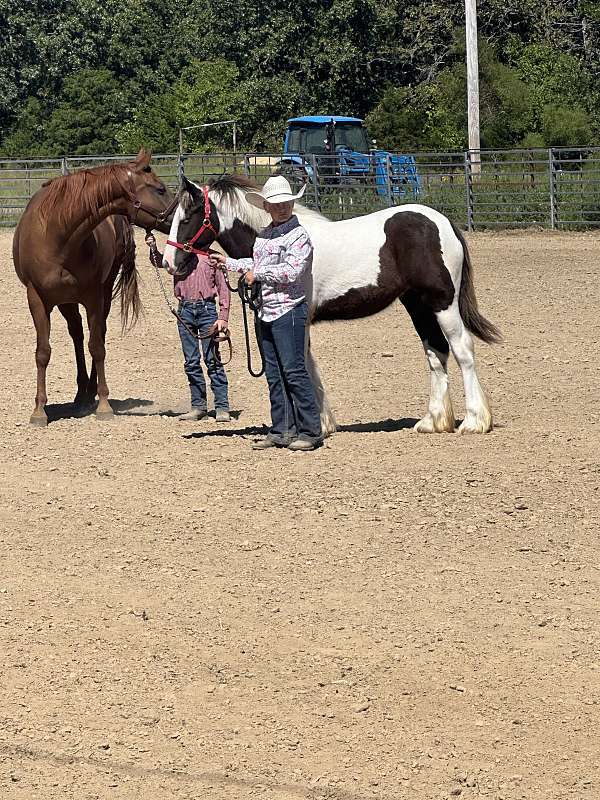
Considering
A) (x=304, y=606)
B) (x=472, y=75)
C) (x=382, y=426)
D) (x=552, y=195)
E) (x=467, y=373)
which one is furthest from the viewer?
(x=472, y=75)

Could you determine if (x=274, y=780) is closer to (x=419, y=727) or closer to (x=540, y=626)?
(x=419, y=727)

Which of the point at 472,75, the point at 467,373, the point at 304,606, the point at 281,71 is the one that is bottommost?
the point at 304,606

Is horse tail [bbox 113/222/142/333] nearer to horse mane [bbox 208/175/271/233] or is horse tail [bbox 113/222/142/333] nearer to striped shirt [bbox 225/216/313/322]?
horse mane [bbox 208/175/271/233]

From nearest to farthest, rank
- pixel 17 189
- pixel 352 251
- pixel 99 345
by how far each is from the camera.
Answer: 1. pixel 352 251
2. pixel 99 345
3. pixel 17 189

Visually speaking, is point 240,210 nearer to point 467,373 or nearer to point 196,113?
point 467,373

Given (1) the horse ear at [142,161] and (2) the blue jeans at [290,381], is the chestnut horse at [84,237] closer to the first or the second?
(1) the horse ear at [142,161]

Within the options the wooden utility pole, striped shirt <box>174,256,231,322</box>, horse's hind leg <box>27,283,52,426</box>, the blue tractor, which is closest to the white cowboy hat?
striped shirt <box>174,256,231,322</box>

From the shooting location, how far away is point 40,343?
392 inches

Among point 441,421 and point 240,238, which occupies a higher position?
point 240,238

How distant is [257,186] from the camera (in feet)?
29.1

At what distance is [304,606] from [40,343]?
193 inches

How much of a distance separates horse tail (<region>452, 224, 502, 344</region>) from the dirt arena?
0.66m

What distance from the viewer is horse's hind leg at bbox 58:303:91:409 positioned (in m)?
10.6

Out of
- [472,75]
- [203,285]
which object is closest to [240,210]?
[203,285]
